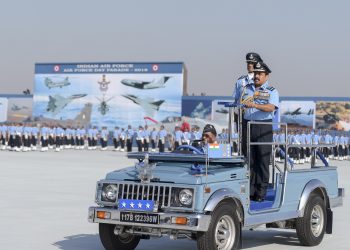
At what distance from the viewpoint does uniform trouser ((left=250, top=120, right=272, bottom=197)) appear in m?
9.33

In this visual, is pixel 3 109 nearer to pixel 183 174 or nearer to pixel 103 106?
pixel 103 106

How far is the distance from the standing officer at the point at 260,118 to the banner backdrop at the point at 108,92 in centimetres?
4757

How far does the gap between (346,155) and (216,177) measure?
38466 mm

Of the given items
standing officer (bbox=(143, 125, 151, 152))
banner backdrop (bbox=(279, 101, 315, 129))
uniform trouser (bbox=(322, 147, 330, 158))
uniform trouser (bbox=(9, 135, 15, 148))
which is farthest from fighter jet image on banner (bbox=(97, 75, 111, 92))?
uniform trouser (bbox=(322, 147, 330, 158))

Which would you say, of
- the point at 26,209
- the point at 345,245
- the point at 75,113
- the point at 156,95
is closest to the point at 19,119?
the point at 75,113

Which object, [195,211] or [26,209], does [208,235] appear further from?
[26,209]

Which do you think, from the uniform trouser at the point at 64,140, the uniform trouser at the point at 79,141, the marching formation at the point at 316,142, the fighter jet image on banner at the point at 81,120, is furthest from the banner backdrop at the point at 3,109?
the marching formation at the point at 316,142

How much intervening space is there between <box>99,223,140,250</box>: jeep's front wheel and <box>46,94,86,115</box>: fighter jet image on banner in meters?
52.1

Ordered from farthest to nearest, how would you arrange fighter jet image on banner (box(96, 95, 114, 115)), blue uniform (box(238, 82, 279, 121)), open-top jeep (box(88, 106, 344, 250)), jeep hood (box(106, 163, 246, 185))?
fighter jet image on banner (box(96, 95, 114, 115))
blue uniform (box(238, 82, 279, 121))
jeep hood (box(106, 163, 246, 185))
open-top jeep (box(88, 106, 344, 250))

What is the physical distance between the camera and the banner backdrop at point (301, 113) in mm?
55562

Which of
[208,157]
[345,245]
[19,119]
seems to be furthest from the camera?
[19,119]

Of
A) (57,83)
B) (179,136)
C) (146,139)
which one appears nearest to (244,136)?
(179,136)

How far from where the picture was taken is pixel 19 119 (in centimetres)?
6581

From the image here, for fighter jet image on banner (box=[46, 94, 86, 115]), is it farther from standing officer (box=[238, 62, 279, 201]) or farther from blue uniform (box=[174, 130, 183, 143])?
standing officer (box=[238, 62, 279, 201])
